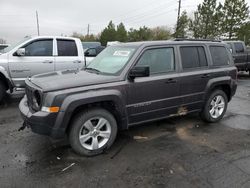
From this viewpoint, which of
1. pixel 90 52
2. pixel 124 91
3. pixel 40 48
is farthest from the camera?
pixel 90 52

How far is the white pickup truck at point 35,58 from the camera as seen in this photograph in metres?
6.68

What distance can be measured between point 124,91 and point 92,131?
0.83 meters

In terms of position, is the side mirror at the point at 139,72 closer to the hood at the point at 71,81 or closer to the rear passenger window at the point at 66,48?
the hood at the point at 71,81

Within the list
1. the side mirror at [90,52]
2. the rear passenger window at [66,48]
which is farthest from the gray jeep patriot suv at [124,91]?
the side mirror at [90,52]

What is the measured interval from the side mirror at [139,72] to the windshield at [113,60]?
8.4 inches

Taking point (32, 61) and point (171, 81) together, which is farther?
point (32, 61)

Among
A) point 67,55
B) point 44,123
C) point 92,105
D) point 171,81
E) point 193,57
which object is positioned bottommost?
point 44,123

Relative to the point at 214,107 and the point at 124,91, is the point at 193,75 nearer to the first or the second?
the point at 214,107

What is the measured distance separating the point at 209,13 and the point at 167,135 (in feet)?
107

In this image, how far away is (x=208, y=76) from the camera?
4930 millimetres

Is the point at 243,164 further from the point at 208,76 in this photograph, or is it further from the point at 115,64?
the point at 115,64

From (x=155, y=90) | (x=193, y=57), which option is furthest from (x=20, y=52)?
(x=193, y=57)

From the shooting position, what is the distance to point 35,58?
702cm

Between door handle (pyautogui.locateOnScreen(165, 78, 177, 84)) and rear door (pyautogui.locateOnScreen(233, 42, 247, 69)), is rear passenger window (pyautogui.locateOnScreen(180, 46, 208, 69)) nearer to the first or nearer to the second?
door handle (pyautogui.locateOnScreen(165, 78, 177, 84))
